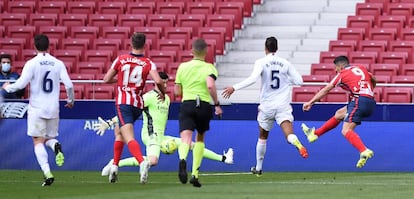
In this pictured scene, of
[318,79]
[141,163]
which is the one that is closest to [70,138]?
[318,79]

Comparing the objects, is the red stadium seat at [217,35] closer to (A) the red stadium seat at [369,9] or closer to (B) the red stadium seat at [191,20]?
(B) the red stadium seat at [191,20]

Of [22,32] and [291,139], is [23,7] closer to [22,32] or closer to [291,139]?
[22,32]

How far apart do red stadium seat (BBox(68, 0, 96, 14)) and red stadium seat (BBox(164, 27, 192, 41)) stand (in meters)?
2.72

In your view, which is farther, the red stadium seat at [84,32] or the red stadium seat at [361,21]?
the red stadium seat at [84,32]

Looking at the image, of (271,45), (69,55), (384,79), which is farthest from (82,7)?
(271,45)

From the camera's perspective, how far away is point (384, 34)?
28984 mm

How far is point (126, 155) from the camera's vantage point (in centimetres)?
2489

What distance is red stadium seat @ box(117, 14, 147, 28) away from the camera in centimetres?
3144

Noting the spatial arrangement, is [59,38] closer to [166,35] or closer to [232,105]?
[166,35]

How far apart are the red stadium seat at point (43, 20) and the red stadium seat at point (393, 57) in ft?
29.2

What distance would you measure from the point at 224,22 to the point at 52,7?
4.92 m

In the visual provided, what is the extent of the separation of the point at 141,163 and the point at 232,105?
752cm

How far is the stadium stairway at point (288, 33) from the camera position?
2944 centimetres

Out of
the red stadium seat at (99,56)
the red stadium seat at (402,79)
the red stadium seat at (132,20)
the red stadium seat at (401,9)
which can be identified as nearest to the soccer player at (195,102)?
the red stadium seat at (402,79)
